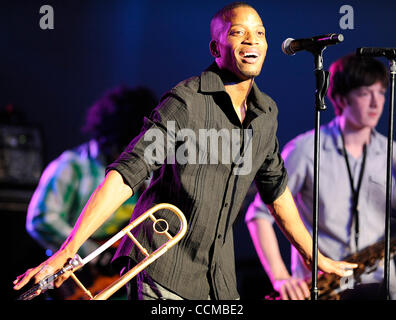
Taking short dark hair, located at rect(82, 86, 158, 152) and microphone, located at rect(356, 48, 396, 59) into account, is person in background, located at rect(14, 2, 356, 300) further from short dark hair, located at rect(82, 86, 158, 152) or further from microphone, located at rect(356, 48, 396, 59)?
short dark hair, located at rect(82, 86, 158, 152)

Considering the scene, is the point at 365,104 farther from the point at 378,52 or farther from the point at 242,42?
the point at 242,42

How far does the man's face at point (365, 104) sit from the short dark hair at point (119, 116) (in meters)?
1.29

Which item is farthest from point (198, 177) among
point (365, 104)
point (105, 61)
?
point (105, 61)

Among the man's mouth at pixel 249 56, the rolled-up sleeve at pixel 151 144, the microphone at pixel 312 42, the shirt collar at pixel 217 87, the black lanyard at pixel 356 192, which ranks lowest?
the black lanyard at pixel 356 192

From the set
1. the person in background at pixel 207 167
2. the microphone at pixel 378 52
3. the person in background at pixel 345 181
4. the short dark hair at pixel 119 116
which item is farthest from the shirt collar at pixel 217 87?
the short dark hair at pixel 119 116

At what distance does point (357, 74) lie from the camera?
3438 mm

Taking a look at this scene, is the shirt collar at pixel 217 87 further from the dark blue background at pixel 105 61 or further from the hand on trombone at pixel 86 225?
the dark blue background at pixel 105 61

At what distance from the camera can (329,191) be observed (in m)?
3.38

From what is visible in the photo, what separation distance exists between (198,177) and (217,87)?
1.16 feet

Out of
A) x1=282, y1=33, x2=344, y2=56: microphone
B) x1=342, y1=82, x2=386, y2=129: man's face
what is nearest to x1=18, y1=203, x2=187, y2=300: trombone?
x1=282, y1=33, x2=344, y2=56: microphone

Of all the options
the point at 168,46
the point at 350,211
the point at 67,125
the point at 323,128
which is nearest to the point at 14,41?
the point at 67,125

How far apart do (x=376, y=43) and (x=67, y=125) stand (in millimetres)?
3228

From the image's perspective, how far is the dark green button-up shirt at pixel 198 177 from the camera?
6.80ft

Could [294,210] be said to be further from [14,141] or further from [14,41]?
[14,41]
